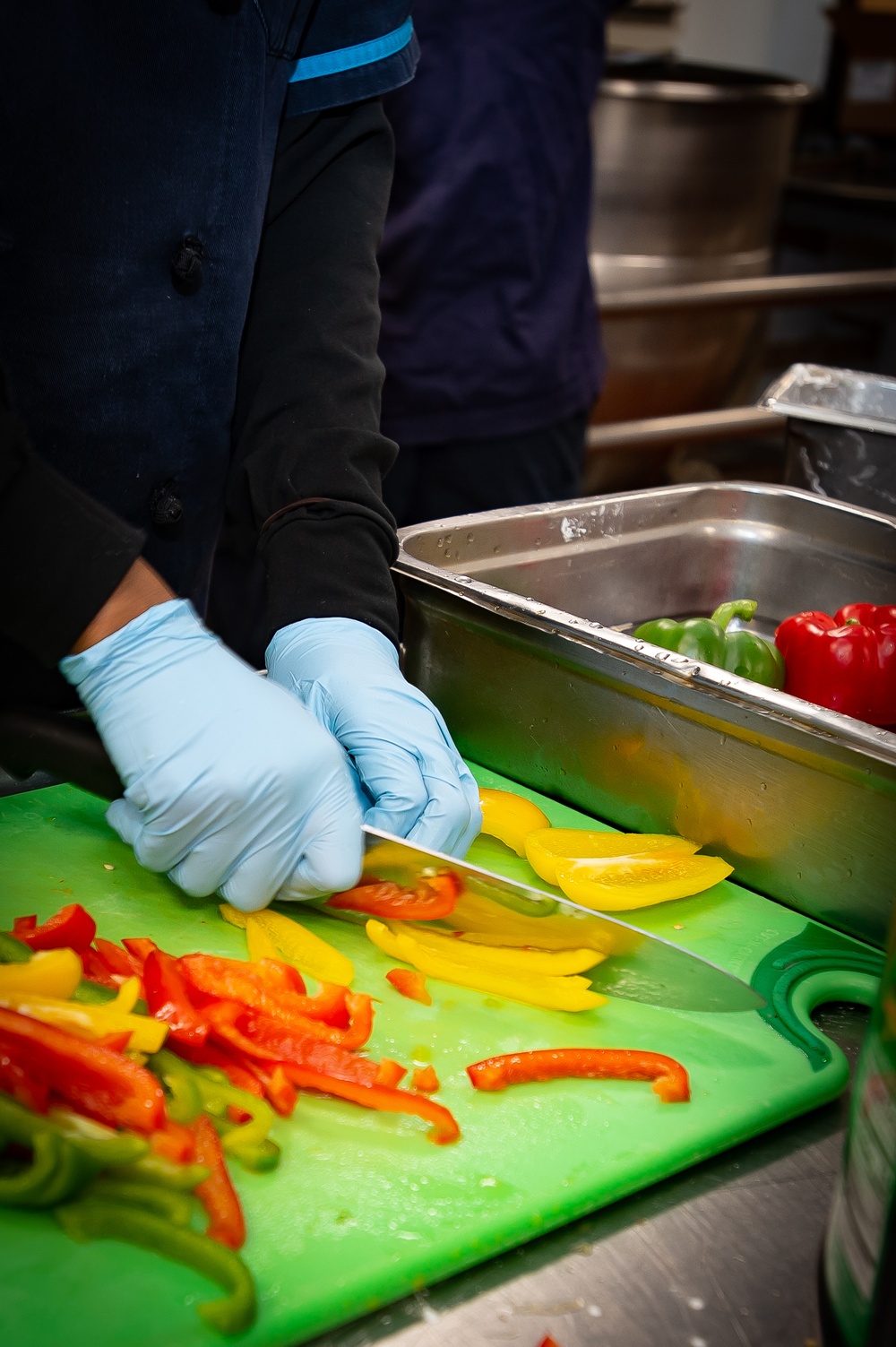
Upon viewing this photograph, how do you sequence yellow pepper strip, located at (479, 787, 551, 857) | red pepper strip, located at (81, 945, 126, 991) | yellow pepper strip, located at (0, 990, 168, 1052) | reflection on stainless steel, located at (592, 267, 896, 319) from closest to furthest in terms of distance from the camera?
yellow pepper strip, located at (0, 990, 168, 1052), red pepper strip, located at (81, 945, 126, 991), yellow pepper strip, located at (479, 787, 551, 857), reflection on stainless steel, located at (592, 267, 896, 319)

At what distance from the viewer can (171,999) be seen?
0.92m

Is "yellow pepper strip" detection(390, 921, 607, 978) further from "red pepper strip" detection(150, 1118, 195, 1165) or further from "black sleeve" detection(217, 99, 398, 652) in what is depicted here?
"black sleeve" detection(217, 99, 398, 652)

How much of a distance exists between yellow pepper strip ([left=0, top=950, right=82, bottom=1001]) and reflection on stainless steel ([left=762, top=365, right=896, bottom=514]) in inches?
51.9

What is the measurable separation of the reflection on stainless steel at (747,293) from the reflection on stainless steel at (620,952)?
2.21m

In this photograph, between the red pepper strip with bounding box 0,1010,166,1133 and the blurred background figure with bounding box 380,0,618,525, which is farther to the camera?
the blurred background figure with bounding box 380,0,618,525

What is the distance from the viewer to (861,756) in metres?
1.03

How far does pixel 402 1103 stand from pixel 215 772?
1.07 feet

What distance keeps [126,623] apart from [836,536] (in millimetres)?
989

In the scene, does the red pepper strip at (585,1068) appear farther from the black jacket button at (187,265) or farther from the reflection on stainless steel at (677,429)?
the reflection on stainless steel at (677,429)

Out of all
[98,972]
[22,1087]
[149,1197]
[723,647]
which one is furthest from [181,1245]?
[723,647]

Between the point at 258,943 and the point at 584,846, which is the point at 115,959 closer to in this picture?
the point at 258,943

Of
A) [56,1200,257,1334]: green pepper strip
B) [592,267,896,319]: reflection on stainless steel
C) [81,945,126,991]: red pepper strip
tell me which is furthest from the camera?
[592,267,896,319]: reflection on stainless steel

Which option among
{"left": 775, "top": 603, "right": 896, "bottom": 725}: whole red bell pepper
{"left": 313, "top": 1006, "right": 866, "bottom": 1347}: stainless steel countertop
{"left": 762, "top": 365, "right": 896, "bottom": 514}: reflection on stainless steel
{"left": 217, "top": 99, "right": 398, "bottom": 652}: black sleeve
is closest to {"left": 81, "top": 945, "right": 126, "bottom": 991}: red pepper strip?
{"left": 313, "top": 1006, "right": 866, "bottom": 1347}: stainless steel countertop

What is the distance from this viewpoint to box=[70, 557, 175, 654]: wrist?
1096 millimetres
